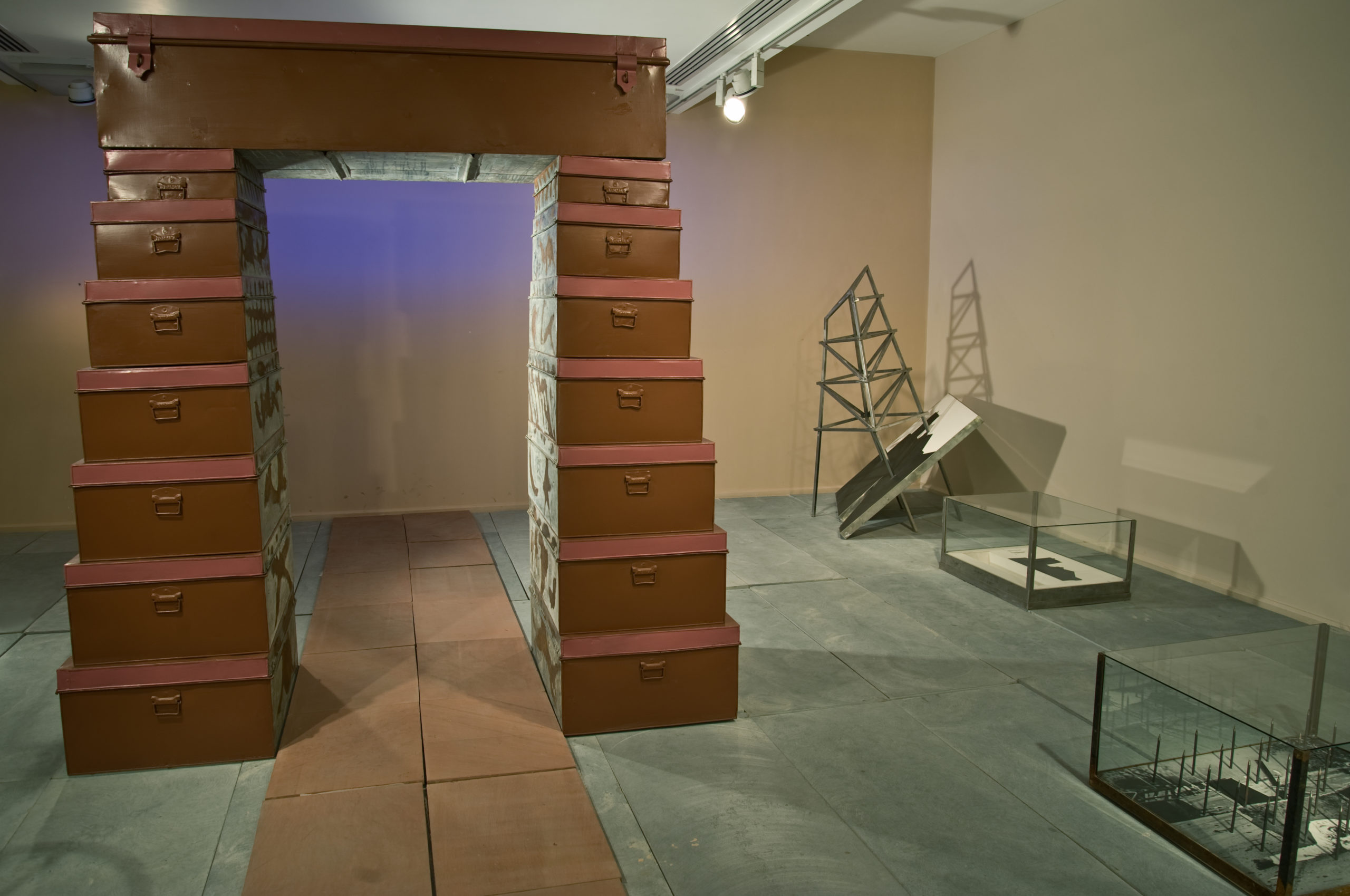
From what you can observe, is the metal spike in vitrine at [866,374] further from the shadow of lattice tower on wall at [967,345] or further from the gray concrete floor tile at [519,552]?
the gray concrete floor tile at [519,552]

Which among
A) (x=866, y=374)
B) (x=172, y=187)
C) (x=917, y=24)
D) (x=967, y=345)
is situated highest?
(x=917, y=24)

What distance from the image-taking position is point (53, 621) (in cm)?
395

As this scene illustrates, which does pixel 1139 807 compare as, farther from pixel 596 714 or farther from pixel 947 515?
pixel 947 515

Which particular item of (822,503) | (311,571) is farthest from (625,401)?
(822,503)

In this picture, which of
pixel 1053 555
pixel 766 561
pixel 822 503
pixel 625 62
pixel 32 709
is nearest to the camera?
pixel 625 62

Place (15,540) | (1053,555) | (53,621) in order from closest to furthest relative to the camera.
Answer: (53,621), (1053,555), (15,540)

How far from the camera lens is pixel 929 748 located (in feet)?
9.38

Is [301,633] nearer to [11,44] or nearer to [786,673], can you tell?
[786,673]

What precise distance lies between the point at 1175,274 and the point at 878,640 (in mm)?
2426

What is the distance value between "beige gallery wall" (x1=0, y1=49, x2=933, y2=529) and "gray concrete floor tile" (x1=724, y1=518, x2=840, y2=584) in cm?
110

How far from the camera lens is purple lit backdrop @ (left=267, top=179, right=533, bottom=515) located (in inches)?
224

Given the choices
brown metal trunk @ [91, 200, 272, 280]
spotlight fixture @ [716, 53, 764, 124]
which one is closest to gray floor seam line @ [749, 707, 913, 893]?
brown metal trunk @ [91, 200, 272, 280]

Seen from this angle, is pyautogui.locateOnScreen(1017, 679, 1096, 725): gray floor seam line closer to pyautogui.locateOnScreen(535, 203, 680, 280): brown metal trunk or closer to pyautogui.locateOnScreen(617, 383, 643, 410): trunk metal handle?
pyautogui.locateOnScreen(617, 383, 643, 410): trunk metal handle

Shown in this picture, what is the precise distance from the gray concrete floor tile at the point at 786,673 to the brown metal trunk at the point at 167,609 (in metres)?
1.56
